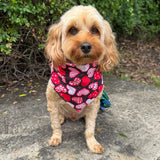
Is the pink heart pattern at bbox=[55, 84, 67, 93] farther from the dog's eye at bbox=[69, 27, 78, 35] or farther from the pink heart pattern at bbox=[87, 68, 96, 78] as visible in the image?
the dog's eye at bbox=[69, 27, 78, 35]

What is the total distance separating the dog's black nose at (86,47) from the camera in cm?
194

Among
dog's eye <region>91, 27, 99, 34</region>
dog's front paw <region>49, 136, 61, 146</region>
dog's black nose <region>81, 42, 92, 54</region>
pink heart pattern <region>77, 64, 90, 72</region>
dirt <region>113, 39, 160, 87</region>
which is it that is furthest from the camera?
dirt <region>113, 39, 160, 87</region>

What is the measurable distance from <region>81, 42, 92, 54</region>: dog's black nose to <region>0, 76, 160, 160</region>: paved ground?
123 centimetres

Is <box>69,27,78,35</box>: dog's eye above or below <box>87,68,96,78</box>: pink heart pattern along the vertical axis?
above

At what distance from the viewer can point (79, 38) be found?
6.56 feet

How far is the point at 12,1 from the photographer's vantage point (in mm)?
3057

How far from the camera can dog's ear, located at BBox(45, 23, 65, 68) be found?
218 cm

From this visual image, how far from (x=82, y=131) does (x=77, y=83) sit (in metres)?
0.80

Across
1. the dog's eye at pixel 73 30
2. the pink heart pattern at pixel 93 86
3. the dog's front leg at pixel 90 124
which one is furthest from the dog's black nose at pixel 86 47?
the dog's front leg at pixel 90 124

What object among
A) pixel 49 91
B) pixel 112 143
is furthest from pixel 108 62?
pixel 112 143

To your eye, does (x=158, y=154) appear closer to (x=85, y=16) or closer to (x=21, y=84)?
(x=85, y=16)

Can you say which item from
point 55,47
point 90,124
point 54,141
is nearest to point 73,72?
point 55,47

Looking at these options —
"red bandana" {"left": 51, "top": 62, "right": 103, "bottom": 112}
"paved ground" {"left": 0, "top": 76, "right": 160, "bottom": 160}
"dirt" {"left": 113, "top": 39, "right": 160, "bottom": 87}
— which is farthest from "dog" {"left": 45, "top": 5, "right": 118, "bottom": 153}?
"dirt" {"left": 113, "top": 39, "right": 160, "bottom": 87}

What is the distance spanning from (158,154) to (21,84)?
299 centimetres
